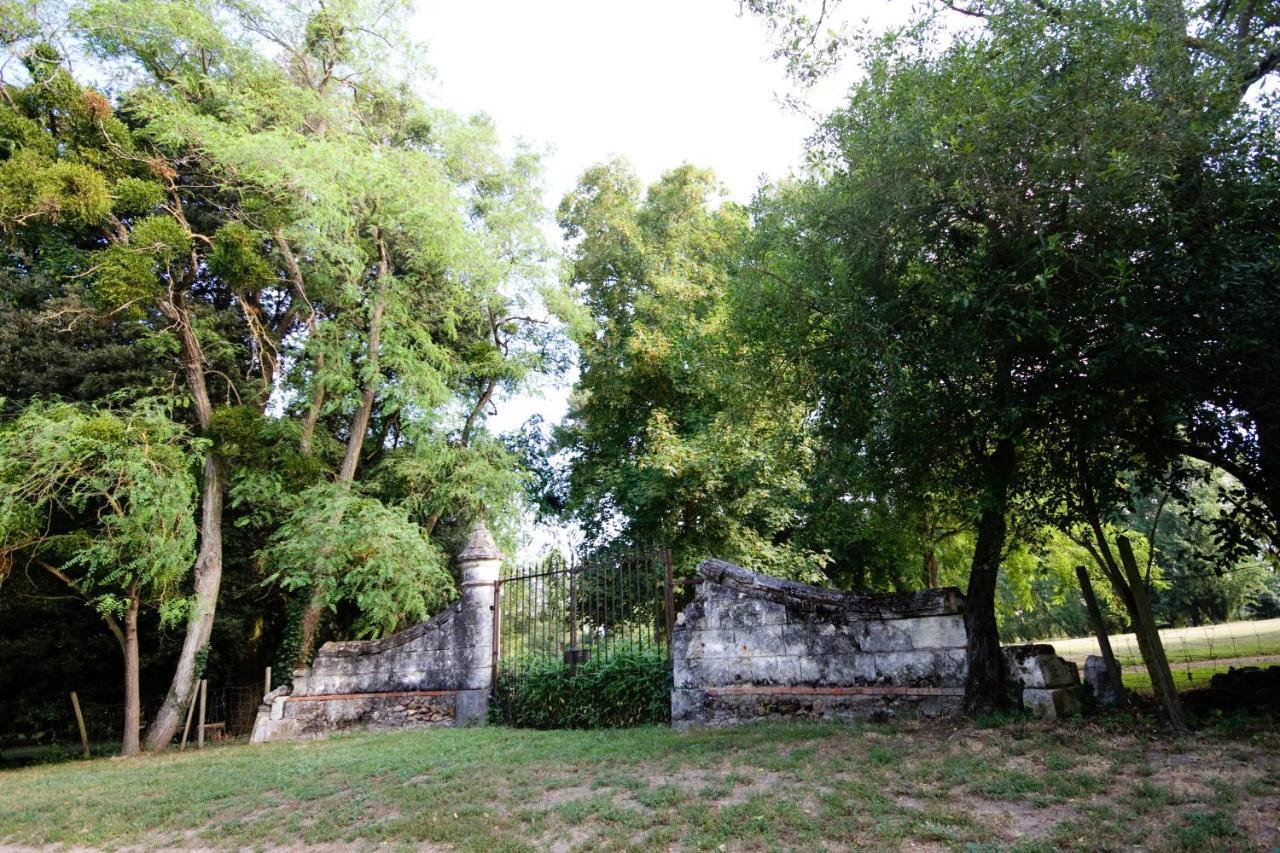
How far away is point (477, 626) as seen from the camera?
10617mm

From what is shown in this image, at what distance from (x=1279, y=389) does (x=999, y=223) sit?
7.50 ft

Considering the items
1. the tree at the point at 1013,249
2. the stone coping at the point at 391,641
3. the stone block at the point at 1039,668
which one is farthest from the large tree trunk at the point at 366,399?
the stone block at the point at 1039,668

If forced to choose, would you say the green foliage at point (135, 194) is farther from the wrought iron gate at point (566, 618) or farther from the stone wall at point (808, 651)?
the stone wall at point (808, 651)

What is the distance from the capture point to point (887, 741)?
5.97m

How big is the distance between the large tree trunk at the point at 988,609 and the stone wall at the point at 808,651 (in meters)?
0.13

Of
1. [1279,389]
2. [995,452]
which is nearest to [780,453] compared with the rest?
[995,452]

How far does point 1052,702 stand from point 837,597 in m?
2.08

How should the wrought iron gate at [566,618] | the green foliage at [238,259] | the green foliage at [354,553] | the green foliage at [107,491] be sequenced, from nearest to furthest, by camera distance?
1. the wrought iron gate at [566,618]
2. the green foliage at [107,491]
3. the green foliage at [354,553]
4. the green foliage at [238,259]

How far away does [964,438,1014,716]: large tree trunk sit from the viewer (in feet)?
20.9

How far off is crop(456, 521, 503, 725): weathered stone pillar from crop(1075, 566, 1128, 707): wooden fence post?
7776 mm

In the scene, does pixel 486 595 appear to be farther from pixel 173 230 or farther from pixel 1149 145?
pixel 1149 145

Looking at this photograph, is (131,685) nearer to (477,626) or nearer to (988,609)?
(477,626)

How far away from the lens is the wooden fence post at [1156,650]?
17.8ft

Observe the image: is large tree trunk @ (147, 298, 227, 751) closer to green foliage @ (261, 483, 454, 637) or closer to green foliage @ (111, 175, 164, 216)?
green foliage @ (261, 483, 454, 637)
